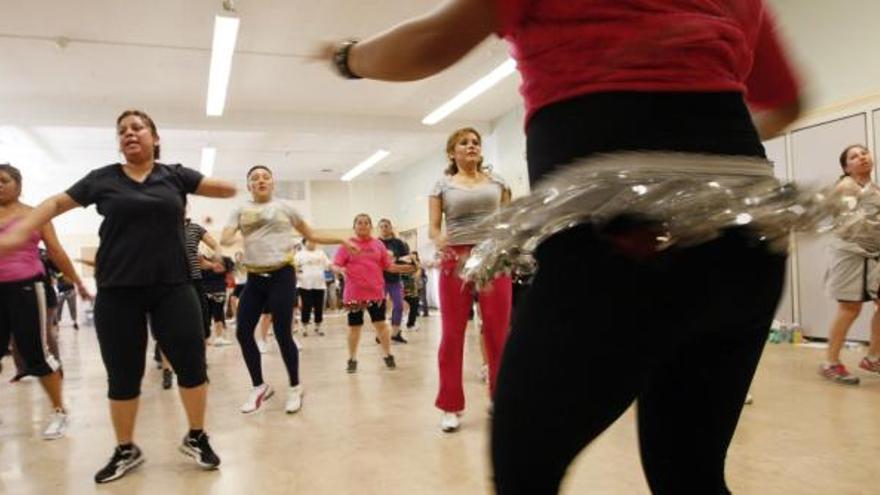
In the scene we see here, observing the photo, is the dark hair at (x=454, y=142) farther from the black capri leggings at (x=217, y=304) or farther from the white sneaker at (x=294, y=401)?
the black capri leggings at (x=217, y=304)

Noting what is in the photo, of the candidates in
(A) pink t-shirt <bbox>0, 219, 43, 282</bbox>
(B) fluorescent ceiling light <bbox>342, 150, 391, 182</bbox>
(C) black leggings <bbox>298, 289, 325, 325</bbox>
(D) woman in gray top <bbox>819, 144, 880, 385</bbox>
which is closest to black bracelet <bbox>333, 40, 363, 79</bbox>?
(A) pink t-shirt <bbox>0, 219, 43, 282</bbox>

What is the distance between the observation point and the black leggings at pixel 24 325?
11.1ft

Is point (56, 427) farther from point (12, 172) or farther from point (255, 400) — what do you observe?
point (12, 172)

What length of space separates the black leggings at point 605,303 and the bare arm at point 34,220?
2021mm

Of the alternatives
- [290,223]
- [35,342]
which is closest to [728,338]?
[290,223]

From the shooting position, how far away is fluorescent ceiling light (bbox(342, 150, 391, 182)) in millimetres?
15172

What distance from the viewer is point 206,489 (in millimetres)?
2453

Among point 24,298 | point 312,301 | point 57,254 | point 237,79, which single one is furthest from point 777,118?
point 237,79

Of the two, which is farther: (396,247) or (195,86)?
(195,86)

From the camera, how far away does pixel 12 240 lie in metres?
2.01

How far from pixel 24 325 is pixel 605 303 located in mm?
3817

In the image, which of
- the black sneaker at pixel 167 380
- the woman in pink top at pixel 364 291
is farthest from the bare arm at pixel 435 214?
the black sneaker at pixel 167 380

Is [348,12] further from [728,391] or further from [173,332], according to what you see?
[728,391]

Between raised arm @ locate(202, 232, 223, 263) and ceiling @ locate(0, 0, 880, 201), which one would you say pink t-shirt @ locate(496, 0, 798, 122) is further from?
raised arm @ locate(202, 232, 223, 263)
